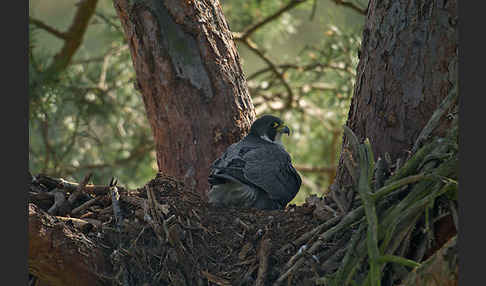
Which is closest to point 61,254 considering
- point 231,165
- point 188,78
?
point 231,165

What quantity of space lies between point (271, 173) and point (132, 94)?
2.87 meters

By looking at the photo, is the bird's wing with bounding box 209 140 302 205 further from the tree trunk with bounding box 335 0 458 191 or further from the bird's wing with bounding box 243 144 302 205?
the tree trunk with bounding box 335 0 458 191

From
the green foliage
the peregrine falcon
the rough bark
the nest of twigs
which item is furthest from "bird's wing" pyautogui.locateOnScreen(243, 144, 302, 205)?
the green foliage

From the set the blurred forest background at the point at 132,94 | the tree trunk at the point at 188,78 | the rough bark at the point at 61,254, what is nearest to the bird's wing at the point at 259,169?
the tree trunk at the point at 188,78

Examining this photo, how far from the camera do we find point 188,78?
387 cm

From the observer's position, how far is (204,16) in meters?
3.88

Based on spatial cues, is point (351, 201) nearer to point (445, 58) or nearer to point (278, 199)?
point (445, 58)

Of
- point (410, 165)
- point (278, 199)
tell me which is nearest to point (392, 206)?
point (410, 165)

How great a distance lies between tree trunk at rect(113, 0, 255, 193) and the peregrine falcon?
6.3 inches

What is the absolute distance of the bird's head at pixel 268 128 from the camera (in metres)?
4.19

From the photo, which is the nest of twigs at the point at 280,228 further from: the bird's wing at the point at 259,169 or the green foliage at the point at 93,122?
the green foliage at the point at 93,122

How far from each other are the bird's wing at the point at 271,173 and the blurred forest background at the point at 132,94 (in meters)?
1.53

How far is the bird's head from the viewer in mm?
4187

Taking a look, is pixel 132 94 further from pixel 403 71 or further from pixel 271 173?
pixel 403 71
